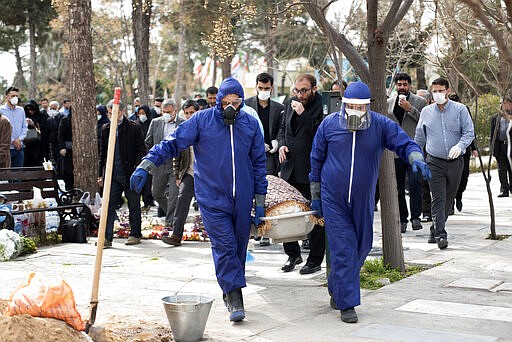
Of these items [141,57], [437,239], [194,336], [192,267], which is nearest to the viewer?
[194,336]

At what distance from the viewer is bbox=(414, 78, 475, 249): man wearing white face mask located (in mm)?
11055

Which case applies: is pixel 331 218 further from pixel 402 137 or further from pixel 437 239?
pixel 437 239

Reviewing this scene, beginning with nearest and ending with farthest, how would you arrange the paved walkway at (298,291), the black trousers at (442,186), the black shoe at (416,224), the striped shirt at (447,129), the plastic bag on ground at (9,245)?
the paved walkway at (298,291) → the plastic bag on ground at (9,245) → the black trousers at (442,186) → the striped shirt at (447,129) → the black shoe at (416,224)

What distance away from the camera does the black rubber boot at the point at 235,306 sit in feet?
23.1

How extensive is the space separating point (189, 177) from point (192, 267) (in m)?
2.04

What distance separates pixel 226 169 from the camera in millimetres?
7340

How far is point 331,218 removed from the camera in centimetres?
742

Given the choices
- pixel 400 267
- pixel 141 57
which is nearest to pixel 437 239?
pixel 400 267

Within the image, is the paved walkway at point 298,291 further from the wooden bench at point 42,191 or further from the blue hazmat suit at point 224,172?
the wooden bench at point 42,191

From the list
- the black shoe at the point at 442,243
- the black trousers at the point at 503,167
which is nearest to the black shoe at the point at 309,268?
the black shoe at the point at 442,243

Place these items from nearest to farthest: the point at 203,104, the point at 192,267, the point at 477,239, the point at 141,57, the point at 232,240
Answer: the point at 232,240 → the point at 192,267 → the point at 477,239 → the point at 203,104 → the point at 141,57

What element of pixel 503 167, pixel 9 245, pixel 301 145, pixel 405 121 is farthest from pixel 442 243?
pixel 503 167

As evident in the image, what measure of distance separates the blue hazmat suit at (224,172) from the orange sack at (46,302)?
1642mm

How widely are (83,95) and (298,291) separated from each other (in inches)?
265
